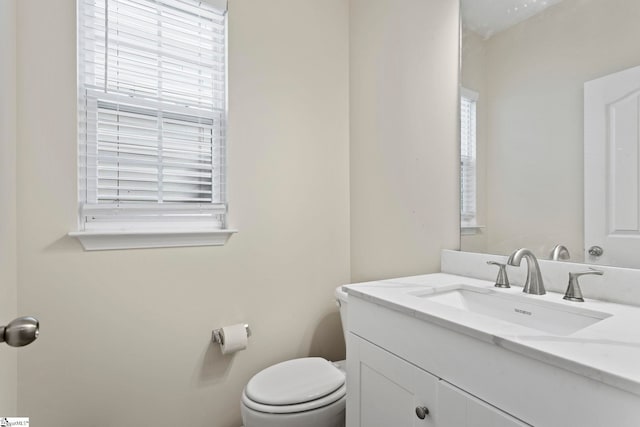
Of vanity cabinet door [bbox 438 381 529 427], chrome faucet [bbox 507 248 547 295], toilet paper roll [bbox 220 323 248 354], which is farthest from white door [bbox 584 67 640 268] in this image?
toilet paper roll [bbox 220 323 248 354]

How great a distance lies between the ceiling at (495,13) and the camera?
1.28 metres

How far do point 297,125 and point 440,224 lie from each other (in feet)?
2.99

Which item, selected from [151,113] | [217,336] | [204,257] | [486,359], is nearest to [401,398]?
[486,359]

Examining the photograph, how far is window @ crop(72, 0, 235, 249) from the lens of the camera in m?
1.29

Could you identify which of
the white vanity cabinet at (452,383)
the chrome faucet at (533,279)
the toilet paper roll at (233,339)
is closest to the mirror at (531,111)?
the chrome faucet at (533,279)

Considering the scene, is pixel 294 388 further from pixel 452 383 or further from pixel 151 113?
pixel 151 113

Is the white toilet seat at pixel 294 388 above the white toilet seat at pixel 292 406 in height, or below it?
above

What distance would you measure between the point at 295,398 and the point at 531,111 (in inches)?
56.7

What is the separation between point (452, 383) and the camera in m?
0.83

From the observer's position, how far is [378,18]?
5.85ft

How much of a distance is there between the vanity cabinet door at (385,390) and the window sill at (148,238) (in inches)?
30.2

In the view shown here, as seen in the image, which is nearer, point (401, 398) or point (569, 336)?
point (569, 336)

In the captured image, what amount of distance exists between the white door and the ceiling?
0.41 metres

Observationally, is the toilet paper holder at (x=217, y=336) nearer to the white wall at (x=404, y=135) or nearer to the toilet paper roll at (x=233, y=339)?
the toilet paper roll at (x=233, y=339)
